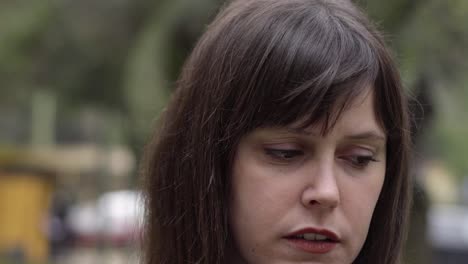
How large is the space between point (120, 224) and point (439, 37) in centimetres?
1587

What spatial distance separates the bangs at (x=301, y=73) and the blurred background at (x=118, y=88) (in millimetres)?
443

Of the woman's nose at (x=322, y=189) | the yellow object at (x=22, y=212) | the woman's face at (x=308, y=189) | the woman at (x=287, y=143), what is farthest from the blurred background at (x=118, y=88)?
the woman's nose at (x=322, y=189)

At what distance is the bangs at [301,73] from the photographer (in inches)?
78.0

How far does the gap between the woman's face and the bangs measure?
25 mm

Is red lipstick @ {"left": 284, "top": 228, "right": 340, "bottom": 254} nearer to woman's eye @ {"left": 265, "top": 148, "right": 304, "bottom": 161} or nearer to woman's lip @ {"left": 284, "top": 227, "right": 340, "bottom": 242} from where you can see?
woman's lip @ {"left": 284, "top": 227, "right": 340, "bottom": 242}

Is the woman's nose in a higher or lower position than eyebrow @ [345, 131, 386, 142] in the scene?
lower

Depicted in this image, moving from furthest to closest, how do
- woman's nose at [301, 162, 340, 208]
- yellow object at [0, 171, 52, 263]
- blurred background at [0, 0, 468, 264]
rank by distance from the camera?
1. yellow object at [0, 171, 52, 263]
2. blurred background at [0, 0, 468, 264]
3. woman's nose at [301, 162, 340, 208]

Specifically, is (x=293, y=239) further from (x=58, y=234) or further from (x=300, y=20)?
(x=58, y=234)

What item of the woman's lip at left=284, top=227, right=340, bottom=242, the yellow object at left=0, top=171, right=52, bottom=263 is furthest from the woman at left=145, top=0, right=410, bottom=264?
the yellow object at left=0, top=171, right=52, bottom=263

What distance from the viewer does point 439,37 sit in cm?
551

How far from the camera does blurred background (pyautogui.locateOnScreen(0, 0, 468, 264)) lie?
216 inches

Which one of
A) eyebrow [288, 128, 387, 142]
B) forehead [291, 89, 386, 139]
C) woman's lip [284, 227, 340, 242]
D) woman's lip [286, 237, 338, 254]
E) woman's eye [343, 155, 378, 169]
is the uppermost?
forehead [291, 89, 386, 139]

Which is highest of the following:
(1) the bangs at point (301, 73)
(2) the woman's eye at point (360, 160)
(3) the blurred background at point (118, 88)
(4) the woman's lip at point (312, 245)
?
(3) the blurred background at point (118, 88)

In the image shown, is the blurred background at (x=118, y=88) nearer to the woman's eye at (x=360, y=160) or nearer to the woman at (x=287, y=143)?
the woman at (x=287, y=143)
